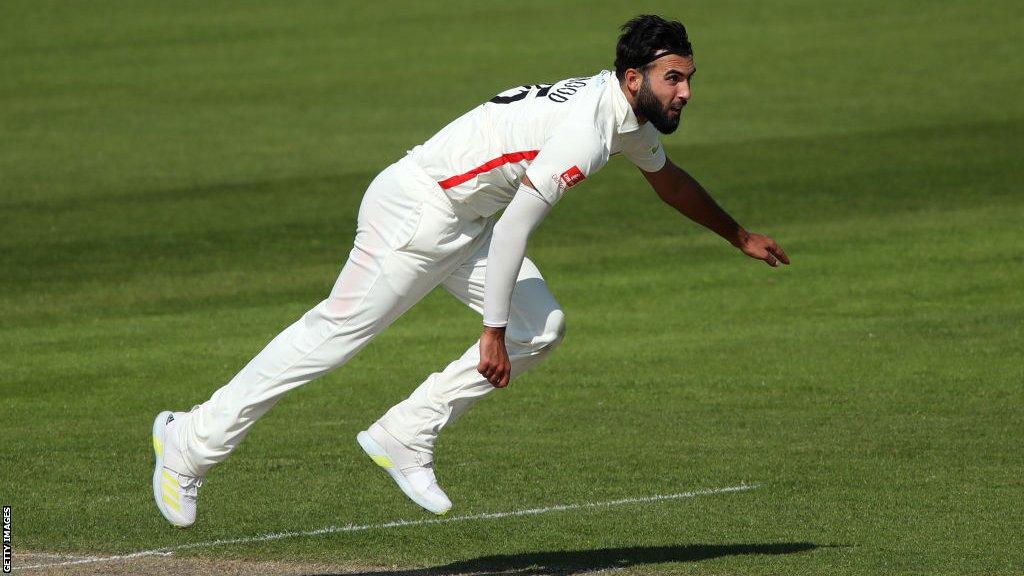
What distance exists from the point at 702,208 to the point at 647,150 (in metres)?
0.57

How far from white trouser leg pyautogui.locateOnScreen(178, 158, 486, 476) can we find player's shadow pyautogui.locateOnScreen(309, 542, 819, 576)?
0.92 m

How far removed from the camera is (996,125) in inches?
1061

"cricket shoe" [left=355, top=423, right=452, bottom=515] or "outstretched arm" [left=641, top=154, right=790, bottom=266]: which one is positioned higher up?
"outstretched arm" [left=641, top=154, right=790, bottom=266]

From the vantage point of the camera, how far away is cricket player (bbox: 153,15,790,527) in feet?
24.1

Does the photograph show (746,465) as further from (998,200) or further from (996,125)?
(996,125)

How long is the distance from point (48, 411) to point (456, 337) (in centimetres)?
376

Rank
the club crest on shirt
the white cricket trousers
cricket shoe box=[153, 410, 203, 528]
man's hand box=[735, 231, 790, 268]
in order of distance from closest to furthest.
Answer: the club crest on shirt → the white cricket trousers → cricket shoe box=[153, 410, 203, 528] → man's hand box=[735, 231, 790, 268]

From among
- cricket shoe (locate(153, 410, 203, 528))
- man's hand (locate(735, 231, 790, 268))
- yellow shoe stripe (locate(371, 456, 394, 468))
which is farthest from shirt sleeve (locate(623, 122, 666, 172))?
cricket shoe (locate(153, 410, 203, 528))

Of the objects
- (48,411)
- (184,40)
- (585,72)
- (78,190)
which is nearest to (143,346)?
(48,411)

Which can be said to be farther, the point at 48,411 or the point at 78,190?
the point at 78,190

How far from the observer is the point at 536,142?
24.5 ft

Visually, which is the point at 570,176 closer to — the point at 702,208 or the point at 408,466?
the point at 702,208

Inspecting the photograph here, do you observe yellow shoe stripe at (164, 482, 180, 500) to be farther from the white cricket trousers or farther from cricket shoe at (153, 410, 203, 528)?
the white cricket trousers

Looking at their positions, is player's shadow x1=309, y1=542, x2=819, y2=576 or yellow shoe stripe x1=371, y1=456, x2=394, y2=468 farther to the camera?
yellow shoe stripe x1=371, y1=456, x2=394, y2=468
